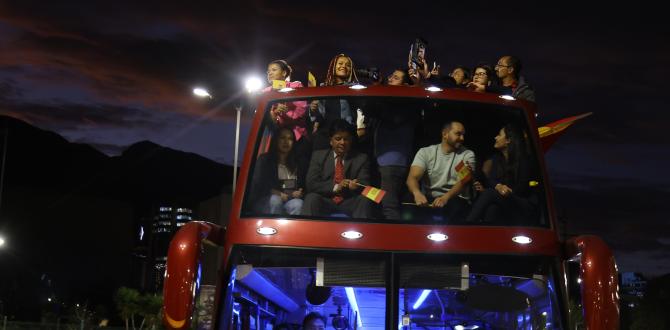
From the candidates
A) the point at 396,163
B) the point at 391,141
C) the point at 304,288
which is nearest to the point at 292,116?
the point at 391,141

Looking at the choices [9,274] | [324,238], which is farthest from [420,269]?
[9,274]

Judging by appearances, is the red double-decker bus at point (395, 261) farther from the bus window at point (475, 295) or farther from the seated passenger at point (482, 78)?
the seated passenger at point (482, 78)

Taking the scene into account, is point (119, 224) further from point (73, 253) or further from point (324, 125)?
point (324, 125)

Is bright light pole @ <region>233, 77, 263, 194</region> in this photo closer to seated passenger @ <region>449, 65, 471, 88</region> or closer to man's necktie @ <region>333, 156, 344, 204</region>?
seated passenger @ <region>449, 65, 471, 88</region>

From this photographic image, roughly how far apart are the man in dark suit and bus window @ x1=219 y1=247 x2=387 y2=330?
1.25 feet

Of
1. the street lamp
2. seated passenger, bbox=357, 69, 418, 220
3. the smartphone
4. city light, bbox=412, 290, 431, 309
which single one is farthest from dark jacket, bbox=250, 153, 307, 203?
the street lamp

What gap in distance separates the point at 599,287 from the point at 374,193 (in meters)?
1.84

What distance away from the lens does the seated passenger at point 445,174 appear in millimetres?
7398

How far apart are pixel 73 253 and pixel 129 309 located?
93.8m

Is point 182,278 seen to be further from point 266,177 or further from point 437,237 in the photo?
point 437,237

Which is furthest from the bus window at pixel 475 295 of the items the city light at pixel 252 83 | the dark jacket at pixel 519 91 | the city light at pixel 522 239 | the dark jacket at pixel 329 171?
the city light at pixel 252 83

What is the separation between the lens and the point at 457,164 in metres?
7.70

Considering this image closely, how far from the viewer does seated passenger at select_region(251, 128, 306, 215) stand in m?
7.45

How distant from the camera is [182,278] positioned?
21.8 ft
